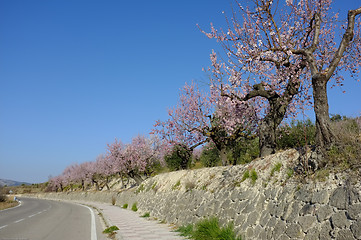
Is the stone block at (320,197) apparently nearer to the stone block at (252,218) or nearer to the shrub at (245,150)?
the stone block at (252,218)

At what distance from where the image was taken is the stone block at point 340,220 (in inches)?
243

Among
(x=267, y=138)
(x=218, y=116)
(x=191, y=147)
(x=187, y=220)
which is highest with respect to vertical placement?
(x=218, y=116)

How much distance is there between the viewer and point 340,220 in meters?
6.29

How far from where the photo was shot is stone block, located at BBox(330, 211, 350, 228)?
6164 millimetres

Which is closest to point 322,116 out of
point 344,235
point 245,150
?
point 344,235

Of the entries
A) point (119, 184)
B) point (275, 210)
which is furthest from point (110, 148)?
point (275, 210)

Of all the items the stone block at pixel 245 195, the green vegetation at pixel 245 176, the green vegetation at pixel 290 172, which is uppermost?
the green vegetation at pixel 245 176

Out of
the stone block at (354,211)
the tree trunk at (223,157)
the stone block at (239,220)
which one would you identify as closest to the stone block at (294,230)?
the stone block at (354,211)

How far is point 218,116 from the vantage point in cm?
2262

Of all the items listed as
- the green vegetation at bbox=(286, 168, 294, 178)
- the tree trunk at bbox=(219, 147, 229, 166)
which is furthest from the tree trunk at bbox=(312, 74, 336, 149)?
the tree trunk at bbox=(219, 147, 229, 166)

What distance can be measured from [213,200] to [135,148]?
3467 cm

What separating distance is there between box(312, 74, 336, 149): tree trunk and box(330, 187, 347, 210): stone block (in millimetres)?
1700

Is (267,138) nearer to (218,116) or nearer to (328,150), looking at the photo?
(328,150)

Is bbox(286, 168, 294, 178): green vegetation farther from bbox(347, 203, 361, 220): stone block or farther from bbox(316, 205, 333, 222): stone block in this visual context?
bbox(347, 203, 361, 220): stone block
